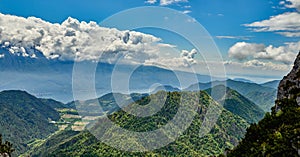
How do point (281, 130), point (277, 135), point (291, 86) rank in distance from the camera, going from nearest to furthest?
1. point (277, 135)
2. point (281, 130)
3. point (291, 86)

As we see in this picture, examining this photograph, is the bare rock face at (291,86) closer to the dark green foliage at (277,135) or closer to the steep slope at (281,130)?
the steep slope at (281,130)

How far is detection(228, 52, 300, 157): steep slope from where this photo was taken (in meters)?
47.6

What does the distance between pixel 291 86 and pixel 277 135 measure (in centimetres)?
1808

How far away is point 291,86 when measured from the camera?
6500cm

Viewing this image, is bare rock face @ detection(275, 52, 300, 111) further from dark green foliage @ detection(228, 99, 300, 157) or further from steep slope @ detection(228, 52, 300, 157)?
dark green foliage @ detection(228, 99, 300, 157)

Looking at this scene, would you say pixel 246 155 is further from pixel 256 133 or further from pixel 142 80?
pixel 142 80

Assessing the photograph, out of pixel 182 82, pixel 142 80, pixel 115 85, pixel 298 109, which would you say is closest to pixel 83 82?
pixel 115 85

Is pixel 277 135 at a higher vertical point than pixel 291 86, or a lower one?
lower

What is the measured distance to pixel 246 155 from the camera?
189 ft

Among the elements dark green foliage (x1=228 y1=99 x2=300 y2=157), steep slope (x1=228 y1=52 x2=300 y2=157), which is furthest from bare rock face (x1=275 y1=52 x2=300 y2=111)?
dark green foliage (x1=228 y1=99 x2=300 y2=157)

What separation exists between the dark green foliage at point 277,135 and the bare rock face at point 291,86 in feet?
6.44

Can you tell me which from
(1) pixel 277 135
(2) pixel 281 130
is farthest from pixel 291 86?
(1) pixel 277 135

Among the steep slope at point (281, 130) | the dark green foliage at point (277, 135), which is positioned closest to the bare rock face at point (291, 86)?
the steep slope at point (281, 130)

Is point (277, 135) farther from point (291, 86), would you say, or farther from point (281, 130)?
point (291, 86)
